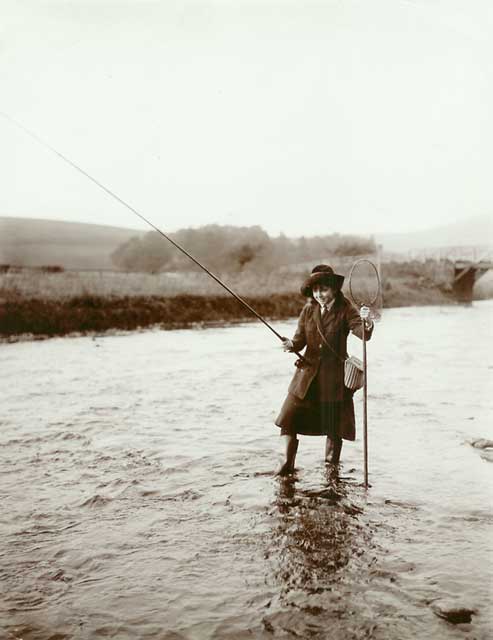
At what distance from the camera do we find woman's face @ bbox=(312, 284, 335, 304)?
4371 millimetres

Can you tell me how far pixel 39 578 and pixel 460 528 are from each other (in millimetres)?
2548

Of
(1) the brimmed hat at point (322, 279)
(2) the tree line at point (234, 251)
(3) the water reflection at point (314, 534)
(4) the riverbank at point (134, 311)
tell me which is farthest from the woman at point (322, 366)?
(2) the tree line at point (234, 251)

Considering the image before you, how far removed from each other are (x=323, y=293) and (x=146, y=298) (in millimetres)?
12749

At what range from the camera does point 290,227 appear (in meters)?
8.86

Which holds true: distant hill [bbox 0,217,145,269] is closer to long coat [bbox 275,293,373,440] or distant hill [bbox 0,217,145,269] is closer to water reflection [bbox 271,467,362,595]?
long coat [bbox 275,293,373,440]

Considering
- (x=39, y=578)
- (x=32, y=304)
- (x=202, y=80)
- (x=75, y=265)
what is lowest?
(x=39, y=578)

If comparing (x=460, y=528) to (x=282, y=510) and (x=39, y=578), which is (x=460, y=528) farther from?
(x=39, y=578)

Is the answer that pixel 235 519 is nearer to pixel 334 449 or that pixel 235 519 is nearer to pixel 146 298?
pixel 334 449

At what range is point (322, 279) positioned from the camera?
4340 millimetres

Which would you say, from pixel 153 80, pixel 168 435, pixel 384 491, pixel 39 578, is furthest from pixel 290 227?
pixel 39 578

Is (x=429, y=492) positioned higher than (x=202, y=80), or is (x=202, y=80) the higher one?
(x=202, y=80)

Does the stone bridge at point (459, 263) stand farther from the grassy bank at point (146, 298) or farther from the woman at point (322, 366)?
the woman at point (322, 366)

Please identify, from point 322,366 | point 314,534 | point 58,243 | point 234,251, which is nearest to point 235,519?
point 314,534

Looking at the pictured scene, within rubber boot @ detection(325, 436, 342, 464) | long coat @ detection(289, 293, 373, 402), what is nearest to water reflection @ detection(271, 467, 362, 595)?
rubber boot @ detection(325, 436, 342, 464)
